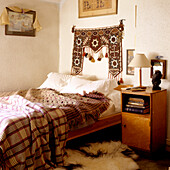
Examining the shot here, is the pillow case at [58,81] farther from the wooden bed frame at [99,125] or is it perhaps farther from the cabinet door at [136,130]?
the cabinet door at [136,130]

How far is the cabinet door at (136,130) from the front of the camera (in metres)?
3.26

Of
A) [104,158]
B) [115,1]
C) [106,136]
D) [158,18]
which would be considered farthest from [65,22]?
[104,158]

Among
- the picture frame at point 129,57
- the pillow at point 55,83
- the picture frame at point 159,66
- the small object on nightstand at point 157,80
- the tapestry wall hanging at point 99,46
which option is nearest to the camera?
the small object on nightstand at point 157,80

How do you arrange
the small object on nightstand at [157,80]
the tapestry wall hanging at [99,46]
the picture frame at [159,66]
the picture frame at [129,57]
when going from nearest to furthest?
the small object on nightstand at [157,80] → the picture frame at [159,66] → the picture frame at [129,57] → the tapestry wall hanging at [99,46]

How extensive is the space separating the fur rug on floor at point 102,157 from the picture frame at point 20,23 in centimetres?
240

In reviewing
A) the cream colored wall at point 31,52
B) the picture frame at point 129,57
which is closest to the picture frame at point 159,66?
the picture frame at point 129,57

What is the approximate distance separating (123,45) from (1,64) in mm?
2080

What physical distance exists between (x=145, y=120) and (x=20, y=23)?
109 inches

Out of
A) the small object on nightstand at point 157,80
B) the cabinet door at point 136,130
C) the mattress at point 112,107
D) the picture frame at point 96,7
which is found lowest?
the cabinet door at point 136,130

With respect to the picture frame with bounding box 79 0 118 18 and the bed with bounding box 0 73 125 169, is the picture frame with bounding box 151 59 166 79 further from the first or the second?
the picture frame with bounding box 79 0 118 18

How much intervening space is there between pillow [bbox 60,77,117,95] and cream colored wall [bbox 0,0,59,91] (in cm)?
99

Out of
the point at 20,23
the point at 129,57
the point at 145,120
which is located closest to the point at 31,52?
the point at 20,23

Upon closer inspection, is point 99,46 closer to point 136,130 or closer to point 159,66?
point 159,66

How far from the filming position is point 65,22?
16.5 feet
